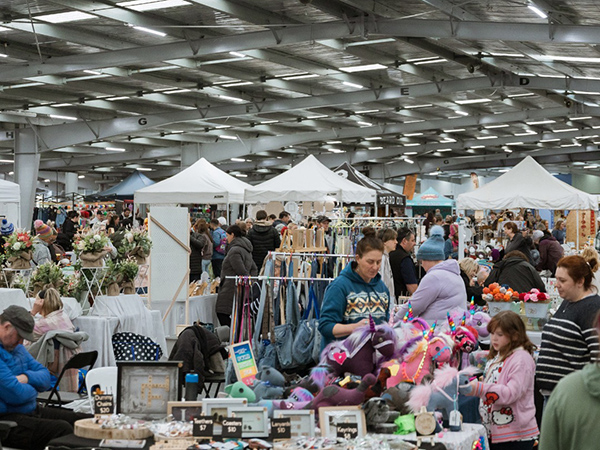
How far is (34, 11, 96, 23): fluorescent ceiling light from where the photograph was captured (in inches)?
407

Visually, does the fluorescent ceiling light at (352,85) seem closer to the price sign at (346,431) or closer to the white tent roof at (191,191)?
the white tent roof at (191,191)

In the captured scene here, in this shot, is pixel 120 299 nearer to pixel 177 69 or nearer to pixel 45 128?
pixel 177 69

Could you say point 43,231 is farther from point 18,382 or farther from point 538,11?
point 538,11

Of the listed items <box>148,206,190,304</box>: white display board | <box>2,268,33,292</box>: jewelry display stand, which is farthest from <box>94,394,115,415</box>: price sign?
<box>148,206,190,304</box>: white display board

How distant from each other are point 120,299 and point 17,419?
2.88 m

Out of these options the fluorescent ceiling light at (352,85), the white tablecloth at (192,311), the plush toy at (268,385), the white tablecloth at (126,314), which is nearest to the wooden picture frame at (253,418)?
the plush toy at (268,385)

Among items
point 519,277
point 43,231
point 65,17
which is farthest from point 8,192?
point 519,277

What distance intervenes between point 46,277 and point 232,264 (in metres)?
1.97

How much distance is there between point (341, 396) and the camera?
345 cm

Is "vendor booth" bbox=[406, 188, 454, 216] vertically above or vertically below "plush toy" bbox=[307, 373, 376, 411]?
above

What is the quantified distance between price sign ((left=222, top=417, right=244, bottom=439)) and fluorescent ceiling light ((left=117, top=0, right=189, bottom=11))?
7380 mm

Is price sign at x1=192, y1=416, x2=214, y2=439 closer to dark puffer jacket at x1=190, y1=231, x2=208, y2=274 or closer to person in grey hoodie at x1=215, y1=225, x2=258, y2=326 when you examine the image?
person in grey hoodie at x1=215, y1=225, x2=258, y2=326

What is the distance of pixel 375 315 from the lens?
4.07 metres

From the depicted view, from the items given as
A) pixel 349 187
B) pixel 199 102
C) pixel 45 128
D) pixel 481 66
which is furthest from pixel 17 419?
pixel 45 128
